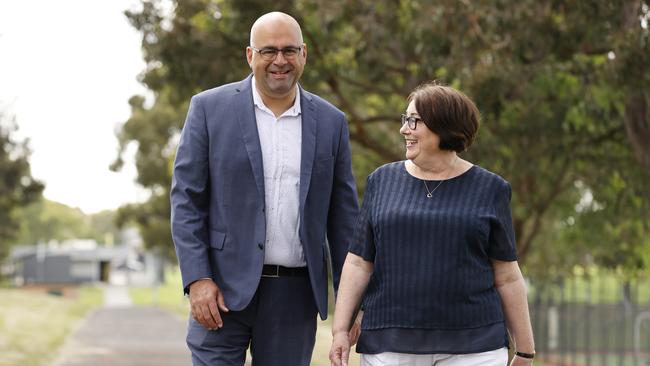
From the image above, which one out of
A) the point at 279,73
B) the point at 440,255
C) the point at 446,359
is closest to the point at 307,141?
the point at 279,73

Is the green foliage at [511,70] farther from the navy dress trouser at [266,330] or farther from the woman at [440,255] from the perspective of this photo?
the woman at [440,255]

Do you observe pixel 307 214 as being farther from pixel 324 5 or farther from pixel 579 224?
pixel 579 224

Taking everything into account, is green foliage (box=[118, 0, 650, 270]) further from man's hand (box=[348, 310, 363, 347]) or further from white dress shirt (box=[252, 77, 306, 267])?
man's hand (box=[348, 310, 363, 347])

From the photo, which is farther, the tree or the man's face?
the tree

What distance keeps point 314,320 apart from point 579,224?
13.7m

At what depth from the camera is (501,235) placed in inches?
154

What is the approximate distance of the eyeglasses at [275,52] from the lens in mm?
4391

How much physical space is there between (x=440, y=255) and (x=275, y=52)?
1039mm

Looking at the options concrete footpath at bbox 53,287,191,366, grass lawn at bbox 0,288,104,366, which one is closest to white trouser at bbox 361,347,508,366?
grass lawn at bbox 0,288,104,366

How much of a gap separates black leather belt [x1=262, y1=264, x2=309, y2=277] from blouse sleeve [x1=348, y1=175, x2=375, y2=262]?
492 millimetres

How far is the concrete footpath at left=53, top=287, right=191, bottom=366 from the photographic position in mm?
18375

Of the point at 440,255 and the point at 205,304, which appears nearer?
the point at 440,255

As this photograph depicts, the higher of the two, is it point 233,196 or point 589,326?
point 233,196

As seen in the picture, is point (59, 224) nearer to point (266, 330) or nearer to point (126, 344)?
point (126, 344)
